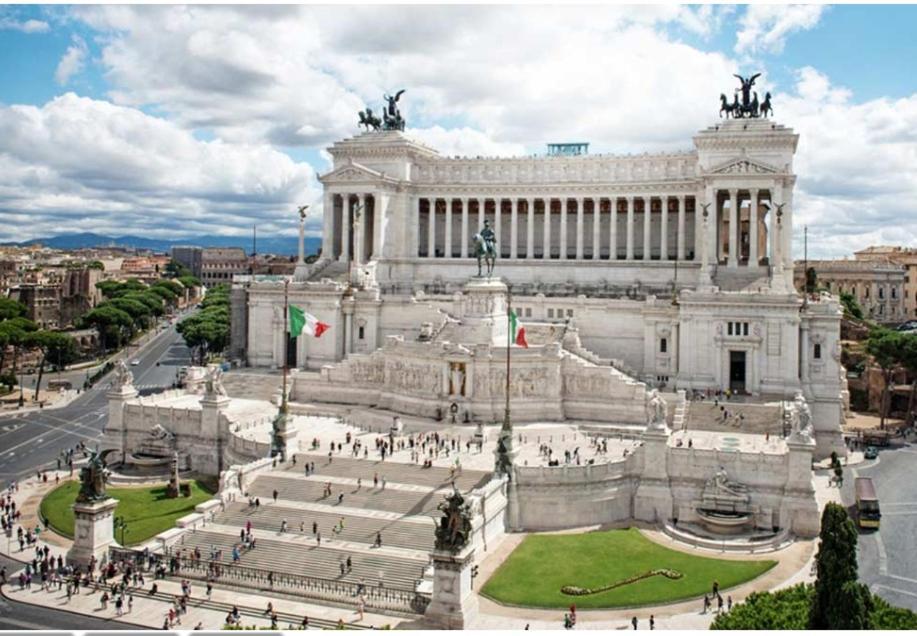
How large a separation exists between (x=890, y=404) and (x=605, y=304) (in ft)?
110

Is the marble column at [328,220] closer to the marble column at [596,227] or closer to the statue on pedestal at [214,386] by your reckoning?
the marble column at [596,227]

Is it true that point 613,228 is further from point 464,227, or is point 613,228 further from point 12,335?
point 12,335

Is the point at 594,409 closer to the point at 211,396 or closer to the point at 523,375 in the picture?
the point at 523,375

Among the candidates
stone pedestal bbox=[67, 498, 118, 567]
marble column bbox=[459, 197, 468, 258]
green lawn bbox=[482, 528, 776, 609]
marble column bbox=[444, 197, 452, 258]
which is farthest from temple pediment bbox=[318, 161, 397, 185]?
stone pedestal bbox=[67, 498, 118, 567]

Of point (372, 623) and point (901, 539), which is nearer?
point (372, 623)

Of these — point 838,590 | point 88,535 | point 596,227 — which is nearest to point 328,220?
point 596,227

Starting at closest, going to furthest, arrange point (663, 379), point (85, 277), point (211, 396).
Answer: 1. point (211, 396)
2. point (663, 379)
3. point (85, 277)

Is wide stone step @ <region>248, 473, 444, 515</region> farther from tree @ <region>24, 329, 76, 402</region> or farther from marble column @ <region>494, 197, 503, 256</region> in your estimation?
tree @ <region>24, 329, 76, 402</region>

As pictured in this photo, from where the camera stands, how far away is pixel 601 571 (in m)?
41.8

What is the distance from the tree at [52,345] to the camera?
336 feet

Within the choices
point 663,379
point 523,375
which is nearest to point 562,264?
point 663,379

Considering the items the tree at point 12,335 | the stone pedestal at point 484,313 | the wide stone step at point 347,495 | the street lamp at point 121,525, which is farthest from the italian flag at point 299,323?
the tree at point 12,335

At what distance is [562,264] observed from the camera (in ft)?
297

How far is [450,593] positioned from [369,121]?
69151 mm
